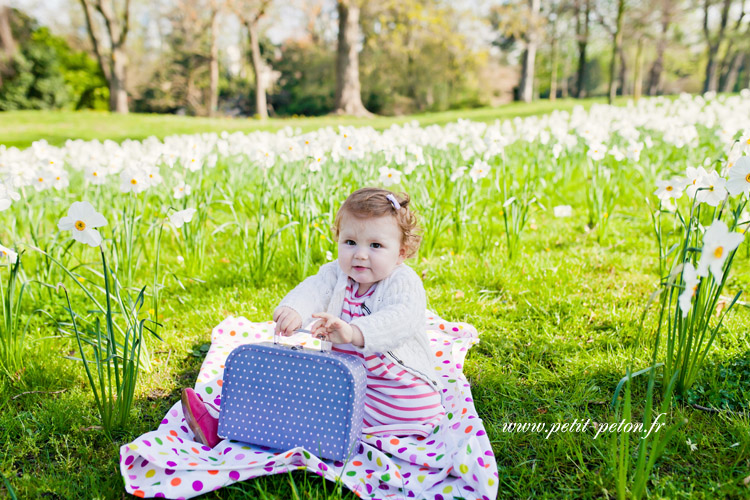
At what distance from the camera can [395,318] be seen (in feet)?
6.16

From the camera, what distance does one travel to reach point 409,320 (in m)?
1.92

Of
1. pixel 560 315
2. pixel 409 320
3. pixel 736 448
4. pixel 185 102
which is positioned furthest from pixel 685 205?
pixel 185 102

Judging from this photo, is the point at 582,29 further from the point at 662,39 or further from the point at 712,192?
the point at 712,192

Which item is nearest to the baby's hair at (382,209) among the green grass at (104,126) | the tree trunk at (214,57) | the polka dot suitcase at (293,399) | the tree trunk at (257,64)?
the polka dot suitcase at (293,399)

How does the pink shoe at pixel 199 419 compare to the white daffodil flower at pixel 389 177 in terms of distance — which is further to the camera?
the white daffodil flower at pixel 389 177

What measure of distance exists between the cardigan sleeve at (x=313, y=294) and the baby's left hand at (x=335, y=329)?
0.70ft

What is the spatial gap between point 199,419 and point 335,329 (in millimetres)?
601

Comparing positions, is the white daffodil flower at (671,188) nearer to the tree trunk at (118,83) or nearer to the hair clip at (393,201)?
the hair clip at (393,201)

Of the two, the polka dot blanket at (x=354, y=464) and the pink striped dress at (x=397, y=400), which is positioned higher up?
the pink striped dress at (x=397, y=400)

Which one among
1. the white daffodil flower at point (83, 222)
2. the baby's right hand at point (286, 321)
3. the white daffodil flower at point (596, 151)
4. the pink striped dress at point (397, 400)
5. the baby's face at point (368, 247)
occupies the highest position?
the white daffodil flower at point (596, 151)

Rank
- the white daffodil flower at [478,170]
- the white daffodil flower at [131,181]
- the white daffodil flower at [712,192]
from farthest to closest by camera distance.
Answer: the white daffodil flower at [478,170] < the white daffodil flower at [131,181] < the white daffodil flower at [712,192]

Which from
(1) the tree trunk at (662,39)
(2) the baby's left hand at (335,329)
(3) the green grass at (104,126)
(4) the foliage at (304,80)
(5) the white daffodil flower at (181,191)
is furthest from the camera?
(4) the foliage at (304,80)

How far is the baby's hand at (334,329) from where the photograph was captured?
1786 millimetres

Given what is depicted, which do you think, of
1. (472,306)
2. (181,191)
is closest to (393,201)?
(472,306)
